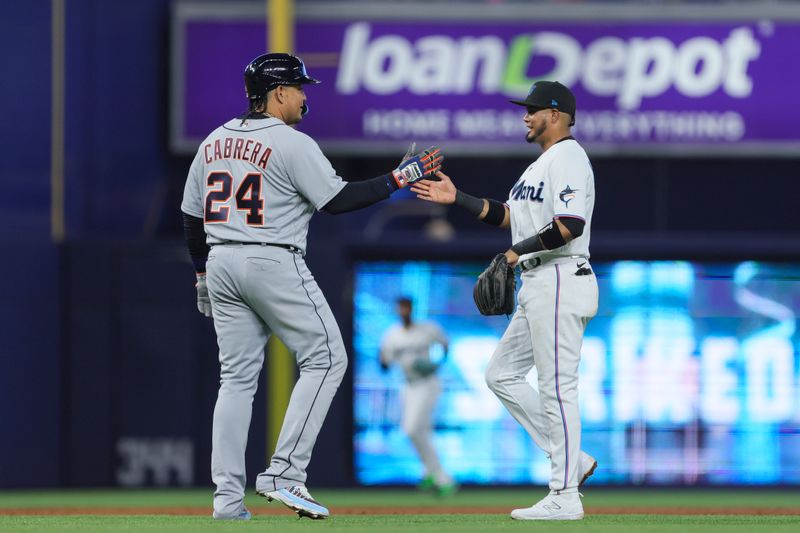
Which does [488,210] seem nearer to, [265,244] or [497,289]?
[497,289]

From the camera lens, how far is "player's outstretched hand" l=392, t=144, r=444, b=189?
7.19 metres

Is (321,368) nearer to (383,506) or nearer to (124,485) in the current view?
(383,506)

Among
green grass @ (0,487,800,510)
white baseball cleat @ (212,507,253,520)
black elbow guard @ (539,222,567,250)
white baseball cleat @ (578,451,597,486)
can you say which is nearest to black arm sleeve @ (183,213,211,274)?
white baseball cleat @ (212,507,253,520)

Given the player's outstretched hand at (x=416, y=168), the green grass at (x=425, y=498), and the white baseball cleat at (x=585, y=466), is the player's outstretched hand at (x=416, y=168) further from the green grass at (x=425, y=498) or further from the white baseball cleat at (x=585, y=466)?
the green grass at (x=425, y=498)

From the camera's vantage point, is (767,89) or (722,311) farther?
(767,89)

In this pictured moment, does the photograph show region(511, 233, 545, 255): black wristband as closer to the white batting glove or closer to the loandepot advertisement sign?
the white batting glove

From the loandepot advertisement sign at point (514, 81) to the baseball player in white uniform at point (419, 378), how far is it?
266 centimetres

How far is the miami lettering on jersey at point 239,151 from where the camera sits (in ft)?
22.9

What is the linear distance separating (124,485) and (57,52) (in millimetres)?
4300

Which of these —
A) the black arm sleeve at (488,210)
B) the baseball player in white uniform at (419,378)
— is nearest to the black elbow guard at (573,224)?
the black arm sleeve at (488,210)

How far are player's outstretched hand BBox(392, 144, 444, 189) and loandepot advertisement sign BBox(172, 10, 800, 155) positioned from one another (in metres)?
8.50

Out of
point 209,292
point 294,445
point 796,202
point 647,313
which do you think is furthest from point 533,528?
point 796,202

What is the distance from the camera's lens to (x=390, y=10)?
15891 mm

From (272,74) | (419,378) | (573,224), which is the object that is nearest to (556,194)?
(573,224)
